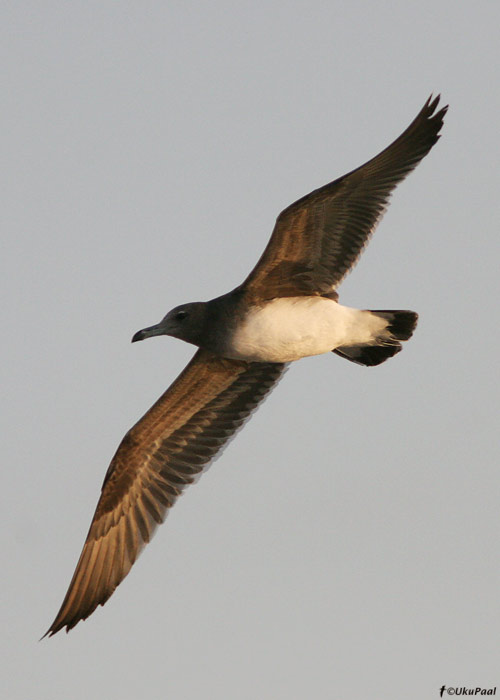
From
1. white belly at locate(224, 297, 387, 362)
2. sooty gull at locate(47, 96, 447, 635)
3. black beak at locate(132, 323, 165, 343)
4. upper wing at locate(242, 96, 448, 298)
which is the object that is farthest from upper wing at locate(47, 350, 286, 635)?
upper wing at locate(242, 96, 448, 298)

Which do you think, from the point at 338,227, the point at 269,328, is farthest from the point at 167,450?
the point at 338,227

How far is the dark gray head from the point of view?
11.4 m

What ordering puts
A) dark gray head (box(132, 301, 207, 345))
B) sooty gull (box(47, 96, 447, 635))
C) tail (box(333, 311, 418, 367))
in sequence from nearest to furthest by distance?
sooty gull (box(47, 96, 447, 635)) < dark gray head (box(132, 301, 207, 345)) < tail (box(333, 311, 418, 367))

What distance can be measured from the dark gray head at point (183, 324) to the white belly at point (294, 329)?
1.36 feet

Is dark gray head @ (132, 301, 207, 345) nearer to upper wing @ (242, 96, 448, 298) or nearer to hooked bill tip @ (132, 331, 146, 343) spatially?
hooked bill tip @ (132, 331, 146, 343)

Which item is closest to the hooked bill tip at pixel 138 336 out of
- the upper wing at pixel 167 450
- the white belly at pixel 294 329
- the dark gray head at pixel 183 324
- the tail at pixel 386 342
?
the dark gray head at pixel 183 324

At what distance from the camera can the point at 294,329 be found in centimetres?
1116

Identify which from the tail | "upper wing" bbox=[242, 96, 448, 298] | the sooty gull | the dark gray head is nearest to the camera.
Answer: "upper wing" bbox=[242, 96, 448, 298]

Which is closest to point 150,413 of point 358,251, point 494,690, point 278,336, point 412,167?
point 278,336

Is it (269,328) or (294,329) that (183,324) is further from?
(294,329)

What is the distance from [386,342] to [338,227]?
1.42m

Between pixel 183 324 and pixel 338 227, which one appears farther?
pixel 183 324

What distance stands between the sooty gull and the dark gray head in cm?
1

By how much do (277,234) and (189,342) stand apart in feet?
5.17
